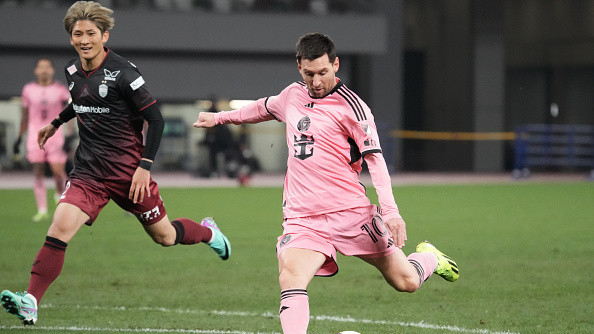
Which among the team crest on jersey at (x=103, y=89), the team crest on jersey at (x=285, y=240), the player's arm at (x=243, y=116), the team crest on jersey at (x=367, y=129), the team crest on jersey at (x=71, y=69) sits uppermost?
the team crest on jersey at (x=71, y=69)

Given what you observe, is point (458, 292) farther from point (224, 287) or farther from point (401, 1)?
point (401, 1)

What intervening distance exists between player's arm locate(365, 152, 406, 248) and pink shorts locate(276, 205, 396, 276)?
255 millimetres

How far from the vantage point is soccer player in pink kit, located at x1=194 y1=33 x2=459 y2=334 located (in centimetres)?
538

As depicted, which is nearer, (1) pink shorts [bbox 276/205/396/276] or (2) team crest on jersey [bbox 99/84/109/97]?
(1) pink shorts [bbox 276/205/396/276]

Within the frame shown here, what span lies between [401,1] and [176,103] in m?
9.05

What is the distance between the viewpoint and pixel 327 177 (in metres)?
5.50

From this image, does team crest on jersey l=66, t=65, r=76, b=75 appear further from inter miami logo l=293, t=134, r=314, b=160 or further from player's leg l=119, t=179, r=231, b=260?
inter miami logo l=293, t=134, r=314, b=160

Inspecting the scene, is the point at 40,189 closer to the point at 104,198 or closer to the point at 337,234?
the point at 104,198

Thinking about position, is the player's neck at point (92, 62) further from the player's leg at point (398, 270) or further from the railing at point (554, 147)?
the railing at point (554, 147)

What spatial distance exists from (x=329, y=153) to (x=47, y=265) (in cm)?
219

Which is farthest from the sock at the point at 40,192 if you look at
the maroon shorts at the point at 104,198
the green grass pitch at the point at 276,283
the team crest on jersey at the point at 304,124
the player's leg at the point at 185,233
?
the team crest on jersey at the point at 304,124

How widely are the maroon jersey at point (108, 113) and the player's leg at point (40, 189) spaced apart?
24.5 ft

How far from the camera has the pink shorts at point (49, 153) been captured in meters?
13.8

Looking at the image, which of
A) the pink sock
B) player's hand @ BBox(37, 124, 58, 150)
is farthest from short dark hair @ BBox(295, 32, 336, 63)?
player's hand @ BBox(37, 124, 58, 150)
